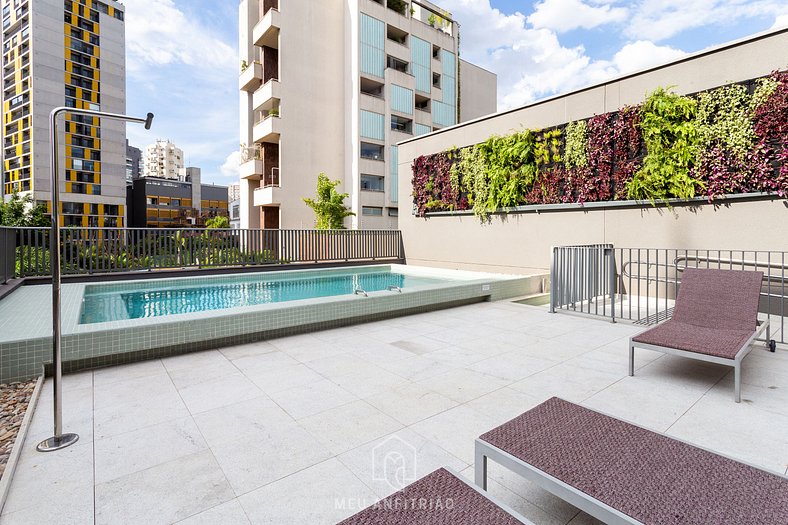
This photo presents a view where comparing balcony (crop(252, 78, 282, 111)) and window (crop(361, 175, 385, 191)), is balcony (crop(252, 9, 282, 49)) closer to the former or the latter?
balcony (crop(252, 78, 282, 111))

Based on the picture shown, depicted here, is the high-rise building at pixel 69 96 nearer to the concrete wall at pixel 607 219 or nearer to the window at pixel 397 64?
the window at pixel 397 64

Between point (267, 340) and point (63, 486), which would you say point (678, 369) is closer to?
point (267, 340)

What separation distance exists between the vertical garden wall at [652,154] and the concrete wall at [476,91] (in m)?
17.3

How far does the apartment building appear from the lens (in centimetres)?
1842

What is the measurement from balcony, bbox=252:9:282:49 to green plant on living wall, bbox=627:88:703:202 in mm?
16686

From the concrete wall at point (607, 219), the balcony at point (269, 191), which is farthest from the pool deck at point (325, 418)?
the balcony at point (269, 191)

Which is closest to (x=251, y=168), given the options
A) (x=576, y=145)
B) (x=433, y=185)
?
(x=433, y=185)

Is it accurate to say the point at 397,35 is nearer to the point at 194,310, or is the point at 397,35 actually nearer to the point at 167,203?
the point at 194,310

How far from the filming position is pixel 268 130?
18109 mm

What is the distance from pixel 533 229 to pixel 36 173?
2155 inches

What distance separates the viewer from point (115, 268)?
334 inches

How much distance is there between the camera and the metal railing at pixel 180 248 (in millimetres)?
7527

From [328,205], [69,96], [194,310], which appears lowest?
[194,310]

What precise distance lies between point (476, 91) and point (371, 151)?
35.6ft
